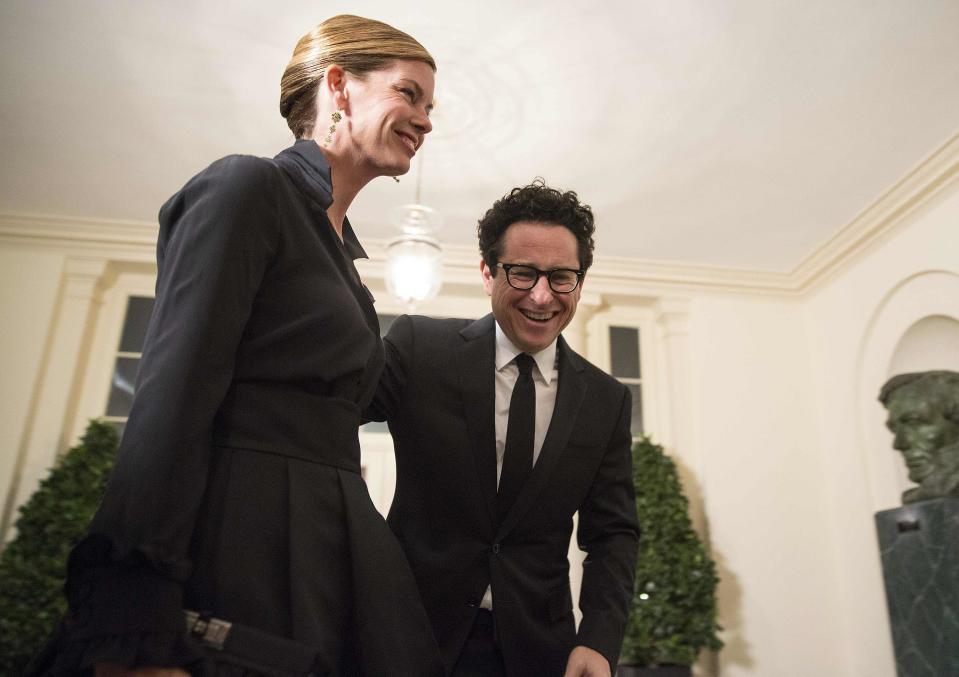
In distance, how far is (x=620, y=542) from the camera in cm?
164

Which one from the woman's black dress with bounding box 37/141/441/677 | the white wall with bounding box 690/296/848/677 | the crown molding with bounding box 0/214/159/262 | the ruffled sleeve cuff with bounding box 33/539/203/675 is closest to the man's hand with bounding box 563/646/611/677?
the woman's black dress with bounding box 37/141/441/677

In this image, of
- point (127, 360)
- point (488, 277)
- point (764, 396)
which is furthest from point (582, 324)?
point (488, 277)

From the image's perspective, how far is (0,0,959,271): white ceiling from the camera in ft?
11.8

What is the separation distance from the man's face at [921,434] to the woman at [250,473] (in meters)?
3.97

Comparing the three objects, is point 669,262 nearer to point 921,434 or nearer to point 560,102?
point 560,102

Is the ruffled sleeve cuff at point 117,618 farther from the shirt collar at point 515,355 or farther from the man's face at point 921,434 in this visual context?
the man's face at point 921,434

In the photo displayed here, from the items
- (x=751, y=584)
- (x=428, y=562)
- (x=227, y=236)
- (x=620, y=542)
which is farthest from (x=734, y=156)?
(x=227, y=236)

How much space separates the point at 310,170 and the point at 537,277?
2.33ft

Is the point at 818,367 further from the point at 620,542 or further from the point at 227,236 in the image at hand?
the point at 227,236

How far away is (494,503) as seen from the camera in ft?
4.88

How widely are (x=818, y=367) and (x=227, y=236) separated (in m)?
6.08

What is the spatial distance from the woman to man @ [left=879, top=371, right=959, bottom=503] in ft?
12.9

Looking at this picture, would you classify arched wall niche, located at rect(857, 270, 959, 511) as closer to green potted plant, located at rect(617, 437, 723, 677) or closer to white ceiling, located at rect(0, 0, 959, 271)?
white ceiling, located at rect(0, 0, 959, 271)

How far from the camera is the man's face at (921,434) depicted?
4.05m
